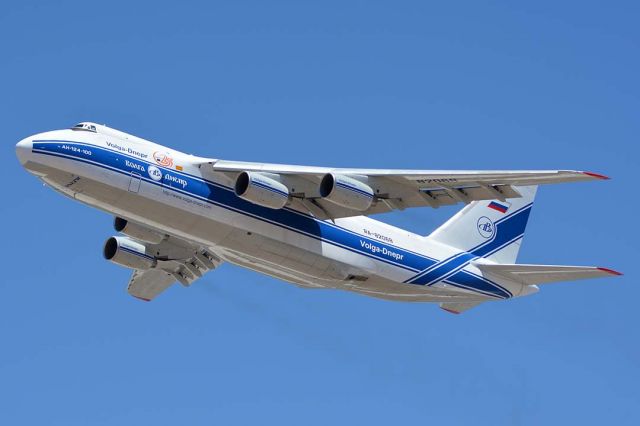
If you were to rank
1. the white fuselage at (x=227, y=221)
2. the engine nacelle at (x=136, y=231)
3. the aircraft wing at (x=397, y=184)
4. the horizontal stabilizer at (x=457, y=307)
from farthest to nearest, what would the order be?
1. the horizontal stabilizer at (x=457, y=307)
2. the engine nacelle at (x=136, y=231)
3. the white fuselage at (x=227, y=221)
4. the aircraft wing at (x=397, y=184)

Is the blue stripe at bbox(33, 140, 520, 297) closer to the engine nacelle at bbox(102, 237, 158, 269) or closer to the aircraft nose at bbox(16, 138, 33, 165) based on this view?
the aircraft nose at bbox(16, 138, 33, 165)

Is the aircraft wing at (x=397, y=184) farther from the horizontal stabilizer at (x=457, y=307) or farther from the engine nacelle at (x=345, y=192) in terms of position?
the horizontal stabilizer at (x=457, y=307)

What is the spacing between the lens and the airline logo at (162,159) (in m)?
30.4

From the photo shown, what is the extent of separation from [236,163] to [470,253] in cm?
767

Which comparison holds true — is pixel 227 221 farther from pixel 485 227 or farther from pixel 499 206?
pixel 499 206

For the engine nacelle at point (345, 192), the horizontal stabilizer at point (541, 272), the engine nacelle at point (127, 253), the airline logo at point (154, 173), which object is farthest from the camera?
the engine nacelle at point (127, 253)

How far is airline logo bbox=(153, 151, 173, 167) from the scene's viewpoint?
99.8ft

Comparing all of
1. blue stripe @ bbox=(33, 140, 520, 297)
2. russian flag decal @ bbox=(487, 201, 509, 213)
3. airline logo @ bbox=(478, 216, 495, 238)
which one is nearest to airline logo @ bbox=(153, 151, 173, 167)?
blue stripe @ bbox=(33, 140, 520, 297)

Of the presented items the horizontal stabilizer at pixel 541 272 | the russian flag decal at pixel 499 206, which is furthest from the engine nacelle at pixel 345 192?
the russian flag decal at pixel 499 206

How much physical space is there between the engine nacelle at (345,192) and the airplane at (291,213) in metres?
0.03

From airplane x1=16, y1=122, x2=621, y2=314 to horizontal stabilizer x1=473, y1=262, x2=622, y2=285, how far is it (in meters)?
0.04

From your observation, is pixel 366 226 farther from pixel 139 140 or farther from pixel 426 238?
pixel 139 140

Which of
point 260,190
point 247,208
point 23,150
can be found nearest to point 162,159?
point 247,208

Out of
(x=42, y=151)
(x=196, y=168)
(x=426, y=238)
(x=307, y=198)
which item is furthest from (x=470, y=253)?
(x=42, y=151)
